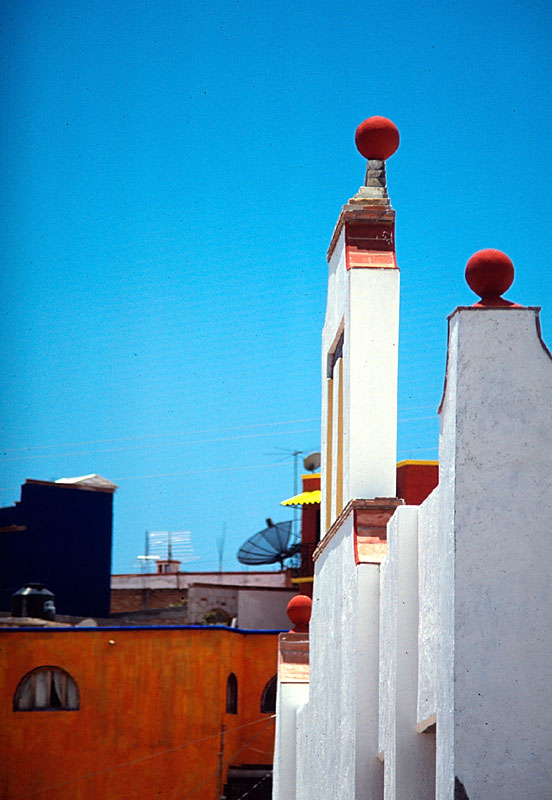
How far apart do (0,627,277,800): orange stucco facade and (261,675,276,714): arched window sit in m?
1.00

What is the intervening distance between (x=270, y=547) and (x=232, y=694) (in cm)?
Answer: 740

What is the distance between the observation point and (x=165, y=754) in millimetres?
25766

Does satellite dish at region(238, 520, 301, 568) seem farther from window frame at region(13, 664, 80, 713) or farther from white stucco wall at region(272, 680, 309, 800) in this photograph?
white stucco wall at region(272, 680, 309, 800)

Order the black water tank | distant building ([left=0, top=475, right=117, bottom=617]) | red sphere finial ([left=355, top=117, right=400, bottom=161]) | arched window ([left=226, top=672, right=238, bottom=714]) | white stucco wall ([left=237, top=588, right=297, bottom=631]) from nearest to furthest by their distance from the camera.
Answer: red sphere finial ([left=355, top=117, right=400, bottom=161]) < arched window ([left=226, top=672, right=238, bottom=714]) < the black water tank < white stucco wall ([left=237, top=588, right=297, bottom=631]) < distant building ([left=0, top=475, right=117, bottom=617])

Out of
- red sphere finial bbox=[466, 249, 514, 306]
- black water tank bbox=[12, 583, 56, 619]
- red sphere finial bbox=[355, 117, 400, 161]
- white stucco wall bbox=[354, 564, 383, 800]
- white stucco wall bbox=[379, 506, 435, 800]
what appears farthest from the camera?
black water tank bbox=[12, 583, 56, 619]

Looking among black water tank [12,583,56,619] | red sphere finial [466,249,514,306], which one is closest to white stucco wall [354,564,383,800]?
red sphere finial [466,249,514,306]

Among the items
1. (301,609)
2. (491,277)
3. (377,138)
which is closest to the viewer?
(491,277)

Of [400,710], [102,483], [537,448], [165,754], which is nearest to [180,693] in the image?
[165,754]

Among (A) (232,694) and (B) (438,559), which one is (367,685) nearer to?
(B) (438,559)

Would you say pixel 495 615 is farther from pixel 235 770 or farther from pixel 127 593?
pixel 127 593

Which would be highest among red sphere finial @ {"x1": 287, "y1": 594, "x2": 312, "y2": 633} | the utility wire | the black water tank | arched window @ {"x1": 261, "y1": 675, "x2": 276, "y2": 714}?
red sphere finial @ {"x1": 287, "y1": 594, "x2": 312, "y2": 633}

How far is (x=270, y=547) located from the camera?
33.9 m

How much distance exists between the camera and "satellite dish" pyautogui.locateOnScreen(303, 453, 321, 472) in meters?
37.2

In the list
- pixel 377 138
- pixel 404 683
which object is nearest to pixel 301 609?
pixel 377 138
